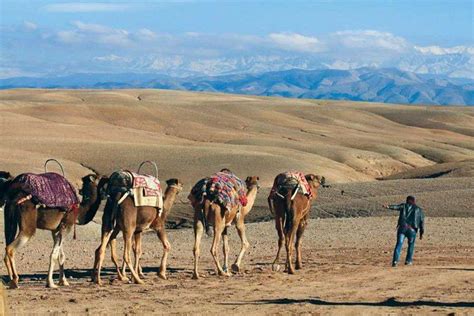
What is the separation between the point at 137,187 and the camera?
16.9 m

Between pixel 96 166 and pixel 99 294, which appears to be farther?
pixel 96 166

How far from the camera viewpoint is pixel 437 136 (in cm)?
9325

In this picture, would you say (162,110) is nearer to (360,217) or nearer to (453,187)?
(453,187)

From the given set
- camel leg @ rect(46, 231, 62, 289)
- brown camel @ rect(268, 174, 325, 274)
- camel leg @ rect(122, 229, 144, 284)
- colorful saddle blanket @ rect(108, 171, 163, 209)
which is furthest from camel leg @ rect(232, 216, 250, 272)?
camel leg @ rect(46, 231, 62, 289)

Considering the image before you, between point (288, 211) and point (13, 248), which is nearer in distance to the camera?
point (13, 248)

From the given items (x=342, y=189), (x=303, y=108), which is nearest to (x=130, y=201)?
(x=342, y=189)

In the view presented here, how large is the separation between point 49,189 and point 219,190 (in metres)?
3.30

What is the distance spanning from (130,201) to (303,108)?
10006 centimetres

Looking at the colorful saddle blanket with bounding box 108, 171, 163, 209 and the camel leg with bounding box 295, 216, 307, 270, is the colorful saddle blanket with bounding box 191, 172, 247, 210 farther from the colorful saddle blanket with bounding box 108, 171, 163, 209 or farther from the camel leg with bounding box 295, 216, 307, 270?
the camel leg with bounding box 295, 216, 307, 270

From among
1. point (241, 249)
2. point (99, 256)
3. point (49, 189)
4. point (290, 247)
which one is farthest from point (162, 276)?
point (49, 189)

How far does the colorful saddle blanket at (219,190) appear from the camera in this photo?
18031mm

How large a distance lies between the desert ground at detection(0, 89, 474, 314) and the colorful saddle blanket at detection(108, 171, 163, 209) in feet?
4.77

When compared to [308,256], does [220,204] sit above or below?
above

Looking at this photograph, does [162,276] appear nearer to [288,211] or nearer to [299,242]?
[288,211]
